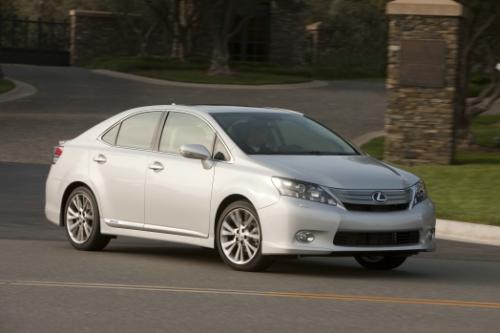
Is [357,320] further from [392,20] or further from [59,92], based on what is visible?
[59,92]

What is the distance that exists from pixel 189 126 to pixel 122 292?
288cm

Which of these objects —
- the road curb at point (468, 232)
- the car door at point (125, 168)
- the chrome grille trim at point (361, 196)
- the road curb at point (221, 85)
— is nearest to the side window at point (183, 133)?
the car door at point (125, 168)

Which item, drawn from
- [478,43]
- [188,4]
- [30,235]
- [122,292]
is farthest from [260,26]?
[122,292]

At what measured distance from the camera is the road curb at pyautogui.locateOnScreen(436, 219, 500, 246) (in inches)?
626

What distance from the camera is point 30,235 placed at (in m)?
14.9

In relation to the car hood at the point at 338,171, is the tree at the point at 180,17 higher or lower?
lower

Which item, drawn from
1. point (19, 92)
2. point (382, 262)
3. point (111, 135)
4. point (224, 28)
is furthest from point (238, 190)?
point (224, 28)

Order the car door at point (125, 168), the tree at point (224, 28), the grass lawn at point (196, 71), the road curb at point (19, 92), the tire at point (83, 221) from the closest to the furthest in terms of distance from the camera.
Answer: the car door at point (125, 168) → the tire at point (83, 221) → the road curb at point (19, 92) → the grass lawn at point (196, 71) → the tree at point (224, 28)

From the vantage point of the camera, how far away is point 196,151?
12.0 meters

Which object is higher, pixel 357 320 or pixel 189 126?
pixel 189 126

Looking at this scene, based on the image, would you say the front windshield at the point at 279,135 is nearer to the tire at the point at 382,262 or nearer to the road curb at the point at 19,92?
the tire at the point at 382,262

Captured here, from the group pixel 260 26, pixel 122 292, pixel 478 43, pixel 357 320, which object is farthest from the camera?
pixel 260 26

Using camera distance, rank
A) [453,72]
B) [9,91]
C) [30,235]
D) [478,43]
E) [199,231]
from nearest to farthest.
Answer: [199,231]
[30,235]
[453,72]
[478,43]
[9,91]

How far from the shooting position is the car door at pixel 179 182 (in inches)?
473
